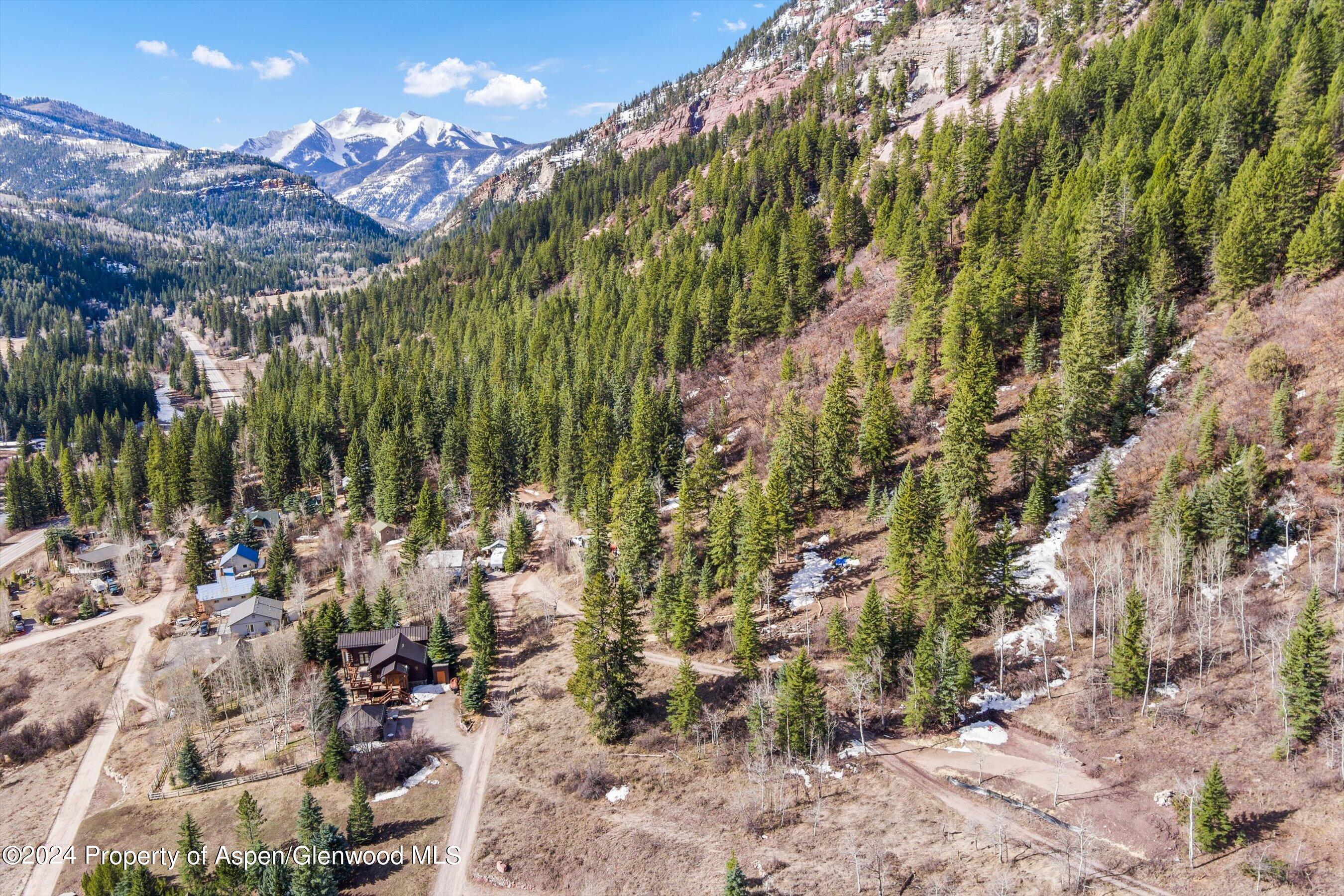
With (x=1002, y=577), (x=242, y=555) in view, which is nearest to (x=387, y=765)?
(x=1002, y=577)

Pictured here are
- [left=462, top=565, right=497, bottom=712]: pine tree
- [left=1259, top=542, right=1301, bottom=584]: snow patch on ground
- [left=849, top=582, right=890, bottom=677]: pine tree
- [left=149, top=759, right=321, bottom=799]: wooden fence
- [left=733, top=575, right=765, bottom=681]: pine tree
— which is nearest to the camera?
[left=1259, top=542, right=1301, bottom=584]: snow patch on ground

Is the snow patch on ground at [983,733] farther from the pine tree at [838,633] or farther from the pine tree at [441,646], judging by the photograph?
the pine tree at [441,646]

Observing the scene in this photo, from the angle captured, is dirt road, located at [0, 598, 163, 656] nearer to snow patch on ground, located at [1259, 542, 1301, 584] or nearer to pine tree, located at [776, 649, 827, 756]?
pine tree, located at [776, 649, 827, 756]

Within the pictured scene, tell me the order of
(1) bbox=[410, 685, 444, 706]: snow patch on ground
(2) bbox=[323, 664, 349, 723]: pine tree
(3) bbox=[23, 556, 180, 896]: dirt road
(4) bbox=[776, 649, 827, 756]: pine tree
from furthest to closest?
(1) bbox=[410, 685, 444, 706]: snow patch on ground < (2) bbox=[323, 664, 349, 723]: pine tree < (4) bbox=[776, 649, 827, 756]: pine tree < (3) bbox=[23, 556, 180, 896]: dirt road

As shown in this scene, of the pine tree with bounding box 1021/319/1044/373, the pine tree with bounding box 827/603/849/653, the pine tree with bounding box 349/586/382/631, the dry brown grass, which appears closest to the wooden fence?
the dry brown grass

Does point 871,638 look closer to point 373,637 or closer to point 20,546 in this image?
point 373,637

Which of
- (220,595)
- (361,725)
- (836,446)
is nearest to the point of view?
(361,725)

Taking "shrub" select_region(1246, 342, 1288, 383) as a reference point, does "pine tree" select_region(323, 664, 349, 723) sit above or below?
below
